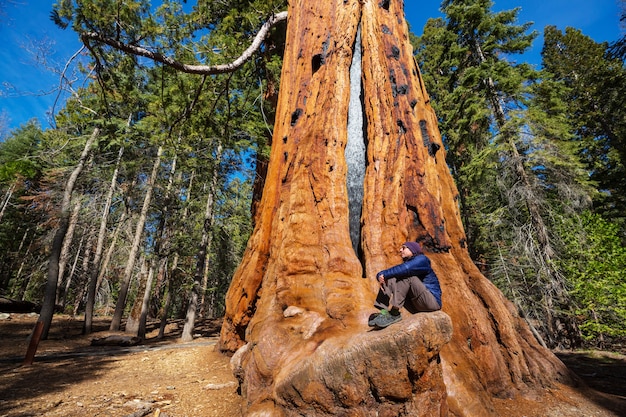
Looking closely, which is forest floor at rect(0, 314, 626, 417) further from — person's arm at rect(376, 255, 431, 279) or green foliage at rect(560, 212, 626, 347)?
person's arm at rect(376, 255, 431, 279)

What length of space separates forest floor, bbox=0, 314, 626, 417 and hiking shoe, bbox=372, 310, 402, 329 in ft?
5.80

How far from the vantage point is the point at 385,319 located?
97.1 inches

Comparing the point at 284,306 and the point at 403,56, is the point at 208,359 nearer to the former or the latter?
the point at 284,306

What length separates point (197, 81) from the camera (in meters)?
7.73

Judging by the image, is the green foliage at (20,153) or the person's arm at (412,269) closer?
the person's arm at (412,269)

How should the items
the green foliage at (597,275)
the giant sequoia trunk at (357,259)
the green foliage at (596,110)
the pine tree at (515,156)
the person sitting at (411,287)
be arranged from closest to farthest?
the giant sequoia trunk at (357,259), the person sitting at (411,287), the green foliage at (597,275), the pine tree at (515,156), the green foliage at (596,110)

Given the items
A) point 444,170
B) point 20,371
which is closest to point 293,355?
point 444,170

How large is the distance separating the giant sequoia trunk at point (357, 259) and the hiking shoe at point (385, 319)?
0.46 ft

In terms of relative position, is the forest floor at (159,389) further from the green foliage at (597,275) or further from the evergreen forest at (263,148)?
the evergreen forest at (263,148)

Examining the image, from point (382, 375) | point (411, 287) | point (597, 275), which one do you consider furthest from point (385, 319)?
point (597, 275)

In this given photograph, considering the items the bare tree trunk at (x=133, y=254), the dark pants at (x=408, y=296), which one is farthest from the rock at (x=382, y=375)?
the bare tree trunk at (x=133, y=254)

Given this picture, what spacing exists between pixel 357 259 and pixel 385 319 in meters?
1.49

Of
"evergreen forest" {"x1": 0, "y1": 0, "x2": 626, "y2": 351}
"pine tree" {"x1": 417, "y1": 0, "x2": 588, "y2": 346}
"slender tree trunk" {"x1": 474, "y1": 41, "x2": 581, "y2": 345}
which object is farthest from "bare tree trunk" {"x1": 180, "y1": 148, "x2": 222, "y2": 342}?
"slender tree trunk" {"x1": 474, "y1": 41, "x2": 581, "y2": 345}

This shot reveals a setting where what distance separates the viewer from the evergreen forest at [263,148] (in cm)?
596
